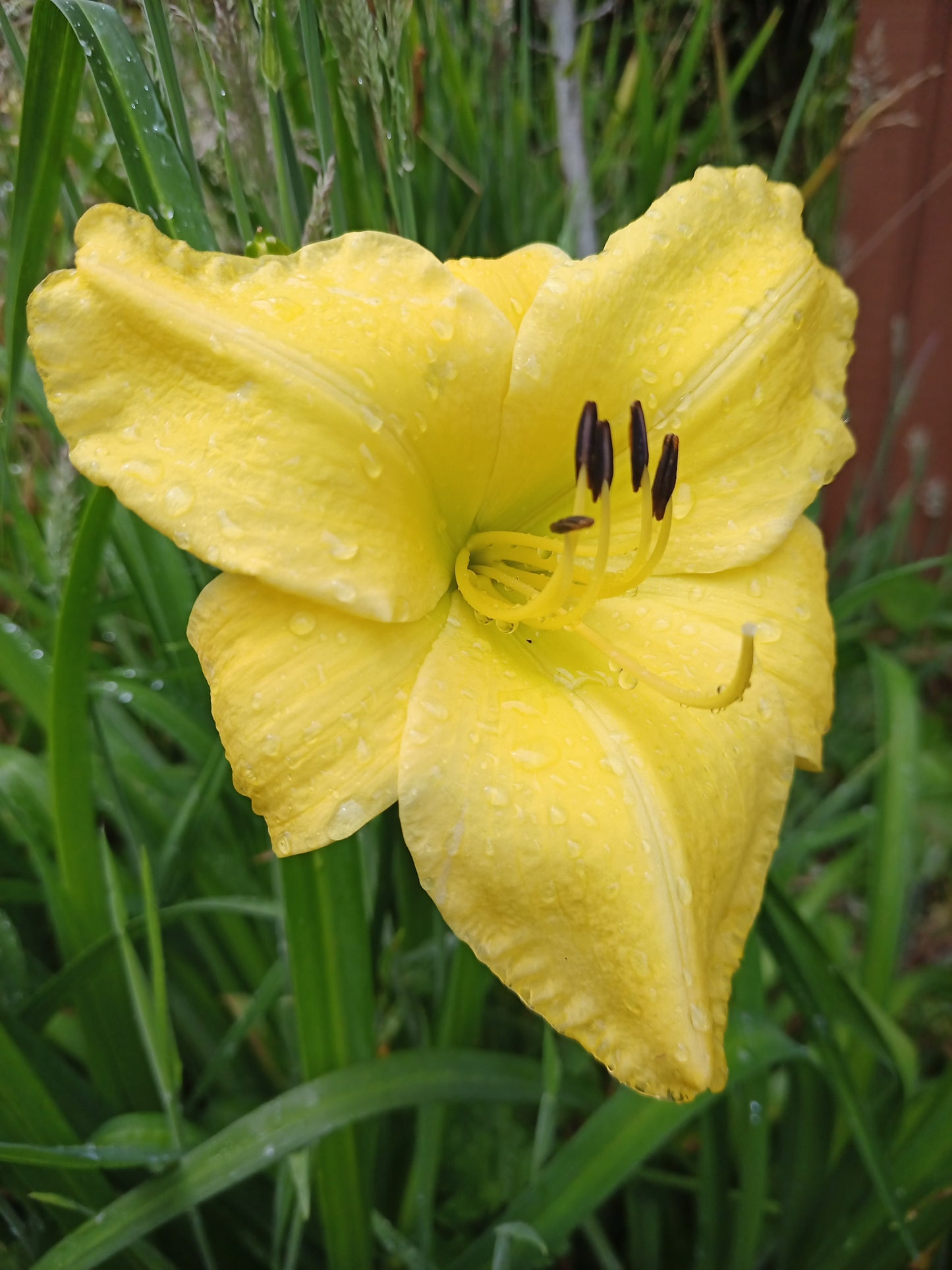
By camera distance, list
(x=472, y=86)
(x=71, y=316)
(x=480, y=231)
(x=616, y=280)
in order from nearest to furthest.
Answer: (x=71, y=316)
(x=616, y=280)
(x=480, y=231)
(x=472, y=86)

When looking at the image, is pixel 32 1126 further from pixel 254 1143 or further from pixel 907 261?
pixel 907 261

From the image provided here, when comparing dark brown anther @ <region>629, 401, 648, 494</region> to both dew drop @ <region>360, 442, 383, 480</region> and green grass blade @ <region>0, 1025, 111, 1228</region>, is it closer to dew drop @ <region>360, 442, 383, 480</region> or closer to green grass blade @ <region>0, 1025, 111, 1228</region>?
dew drop @ <region>360, 442, 383, 480</region>

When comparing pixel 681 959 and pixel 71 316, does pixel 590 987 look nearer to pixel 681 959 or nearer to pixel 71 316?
pixel 681 959

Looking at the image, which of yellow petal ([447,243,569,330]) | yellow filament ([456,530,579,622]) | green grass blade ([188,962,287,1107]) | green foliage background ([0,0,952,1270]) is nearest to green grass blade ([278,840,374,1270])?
green foliage background ([0,0,952,1270])

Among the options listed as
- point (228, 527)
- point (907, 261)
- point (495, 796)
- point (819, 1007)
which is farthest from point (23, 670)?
point (907, 261)

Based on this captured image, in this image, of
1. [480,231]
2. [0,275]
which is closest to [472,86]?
[480,231]

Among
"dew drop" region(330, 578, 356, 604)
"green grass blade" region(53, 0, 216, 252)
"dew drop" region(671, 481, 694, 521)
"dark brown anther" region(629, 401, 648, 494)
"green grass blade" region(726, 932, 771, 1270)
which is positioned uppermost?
"green grass blade" region(53, 0, 216, 252)

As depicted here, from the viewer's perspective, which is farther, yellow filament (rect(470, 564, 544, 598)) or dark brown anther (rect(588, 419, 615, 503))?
yellow filament (rect(470, 564, 544, 598))
